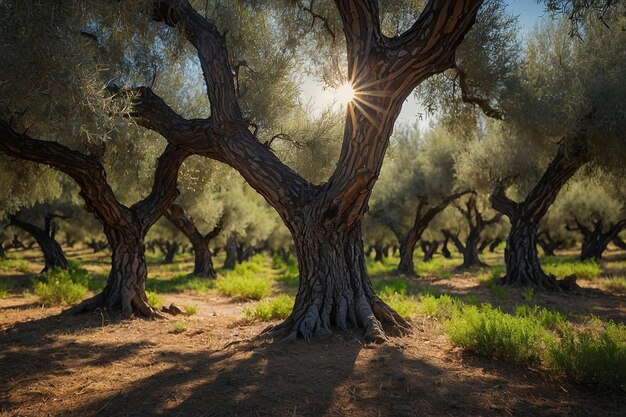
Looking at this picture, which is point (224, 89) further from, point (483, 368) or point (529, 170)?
point (529, 170)

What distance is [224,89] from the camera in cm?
639

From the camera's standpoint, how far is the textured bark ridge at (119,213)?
23.7 ft

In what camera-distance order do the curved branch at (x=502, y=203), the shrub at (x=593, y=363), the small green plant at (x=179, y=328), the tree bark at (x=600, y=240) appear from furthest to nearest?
1. the tree bark at (x=600, y=240)
2. the curved branch at (x=502, y=203)
3. the small green plant at (x=179, y=328)
4. the shrub at (x=593, y=363)

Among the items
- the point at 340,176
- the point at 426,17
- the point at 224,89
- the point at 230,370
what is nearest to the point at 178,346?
the point at 230,370

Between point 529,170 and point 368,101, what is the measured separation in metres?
12.1

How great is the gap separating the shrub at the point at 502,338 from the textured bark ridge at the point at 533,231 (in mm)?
8431

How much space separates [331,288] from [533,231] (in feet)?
32.1

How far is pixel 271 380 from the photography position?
388 cm

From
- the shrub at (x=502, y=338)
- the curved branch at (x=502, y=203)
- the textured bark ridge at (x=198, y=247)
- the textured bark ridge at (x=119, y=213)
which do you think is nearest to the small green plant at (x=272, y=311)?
the textured bark ridge at (x=119, y=213)

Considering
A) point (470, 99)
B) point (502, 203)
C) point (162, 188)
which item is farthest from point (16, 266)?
point (502, 203)

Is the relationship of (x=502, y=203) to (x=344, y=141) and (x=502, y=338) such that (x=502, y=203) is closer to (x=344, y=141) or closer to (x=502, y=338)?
(x=344, y=141)

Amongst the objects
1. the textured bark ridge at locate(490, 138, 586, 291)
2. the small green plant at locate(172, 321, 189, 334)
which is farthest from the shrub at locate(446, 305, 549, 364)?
the textured bark ridge at locate(490, 138, 586, 291)

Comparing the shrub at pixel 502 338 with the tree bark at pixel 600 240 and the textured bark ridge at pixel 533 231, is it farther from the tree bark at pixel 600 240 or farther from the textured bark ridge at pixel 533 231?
the tree bark at pixel 600 240

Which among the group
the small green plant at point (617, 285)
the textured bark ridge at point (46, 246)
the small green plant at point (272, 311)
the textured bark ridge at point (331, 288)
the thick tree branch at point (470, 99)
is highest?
the thick tree branch at point (470, 99)
